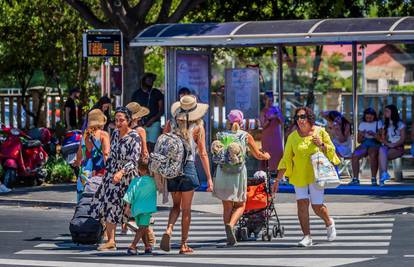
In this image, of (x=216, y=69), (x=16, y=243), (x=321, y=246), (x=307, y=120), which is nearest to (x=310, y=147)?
(x=307, y=120)

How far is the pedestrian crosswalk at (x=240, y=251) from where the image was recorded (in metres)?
13.2

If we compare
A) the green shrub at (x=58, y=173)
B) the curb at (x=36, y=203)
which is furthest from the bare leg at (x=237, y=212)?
the green shrub at (x=58, y=173)

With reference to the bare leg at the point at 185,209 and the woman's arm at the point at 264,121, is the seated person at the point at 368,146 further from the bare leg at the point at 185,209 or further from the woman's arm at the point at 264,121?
the bare leg at the point at 185,209

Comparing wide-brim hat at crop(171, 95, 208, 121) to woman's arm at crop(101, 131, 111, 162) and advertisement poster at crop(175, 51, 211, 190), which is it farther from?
advertisement poster at crop(175, 51, 211, 190)

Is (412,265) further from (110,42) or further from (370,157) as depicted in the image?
(110,42)

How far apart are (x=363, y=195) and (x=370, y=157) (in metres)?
1.13

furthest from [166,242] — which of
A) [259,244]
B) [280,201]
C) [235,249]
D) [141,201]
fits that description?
[280,201]

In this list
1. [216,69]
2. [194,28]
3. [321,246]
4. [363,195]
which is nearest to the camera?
[321,246]

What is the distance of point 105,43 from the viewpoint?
886 inches

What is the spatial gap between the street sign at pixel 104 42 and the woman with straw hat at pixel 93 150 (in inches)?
292

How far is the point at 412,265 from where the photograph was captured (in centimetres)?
1238

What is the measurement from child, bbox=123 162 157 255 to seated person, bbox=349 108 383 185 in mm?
8824

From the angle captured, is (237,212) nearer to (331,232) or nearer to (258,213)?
(258,213)

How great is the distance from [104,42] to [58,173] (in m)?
3.23
